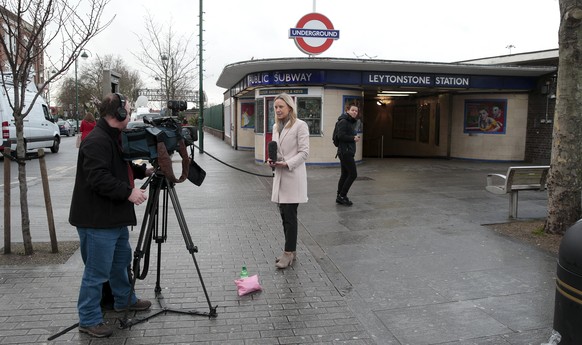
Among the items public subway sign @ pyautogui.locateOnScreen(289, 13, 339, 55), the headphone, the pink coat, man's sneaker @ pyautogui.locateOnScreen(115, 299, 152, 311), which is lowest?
man's sneaker @ pyautogui.locateOnScreen(115, 299, 152, 311)

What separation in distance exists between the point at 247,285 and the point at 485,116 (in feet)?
51.0

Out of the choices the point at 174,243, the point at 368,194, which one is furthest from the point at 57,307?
the point at 368,194

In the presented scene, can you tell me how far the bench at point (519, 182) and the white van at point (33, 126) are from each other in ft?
51.6

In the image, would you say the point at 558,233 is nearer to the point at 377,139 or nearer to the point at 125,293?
the point at 125,293

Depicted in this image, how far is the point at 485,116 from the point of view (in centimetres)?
1773

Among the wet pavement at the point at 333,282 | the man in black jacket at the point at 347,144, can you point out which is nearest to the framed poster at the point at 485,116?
→ the wet pavement at the point at 333,282

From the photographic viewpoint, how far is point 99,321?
12.0 ft

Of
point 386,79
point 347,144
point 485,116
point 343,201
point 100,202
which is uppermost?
point 386,79

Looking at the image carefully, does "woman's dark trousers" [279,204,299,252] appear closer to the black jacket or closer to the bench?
the black jacket

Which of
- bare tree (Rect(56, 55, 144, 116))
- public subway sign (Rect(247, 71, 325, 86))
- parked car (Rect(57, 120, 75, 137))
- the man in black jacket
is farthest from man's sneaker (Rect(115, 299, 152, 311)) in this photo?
bare tree (Rect(56, 55, 144, 116))

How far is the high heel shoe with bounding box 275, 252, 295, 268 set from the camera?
5.27m

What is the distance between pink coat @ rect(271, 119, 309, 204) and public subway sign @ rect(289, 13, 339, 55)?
10107mm

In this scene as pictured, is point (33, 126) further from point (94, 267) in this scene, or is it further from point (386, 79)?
point (94, 267)

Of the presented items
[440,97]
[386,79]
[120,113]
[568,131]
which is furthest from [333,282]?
[440,97]
